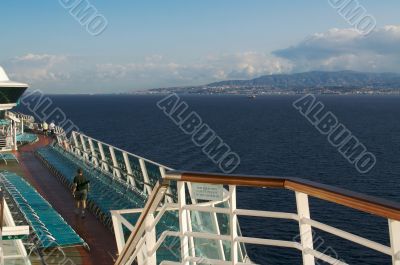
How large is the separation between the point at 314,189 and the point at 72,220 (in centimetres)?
892

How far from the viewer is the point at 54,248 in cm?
848

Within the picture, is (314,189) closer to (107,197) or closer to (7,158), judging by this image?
(107,197)

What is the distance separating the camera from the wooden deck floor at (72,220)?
A: 8.49 metres

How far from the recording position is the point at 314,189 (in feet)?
10.7

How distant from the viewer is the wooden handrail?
2773mm

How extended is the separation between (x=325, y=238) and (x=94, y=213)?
47.2ft

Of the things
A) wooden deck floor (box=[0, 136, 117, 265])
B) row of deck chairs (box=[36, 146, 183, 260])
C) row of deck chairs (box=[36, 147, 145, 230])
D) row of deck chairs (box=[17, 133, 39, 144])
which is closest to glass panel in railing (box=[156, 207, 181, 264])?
row of deck chairs (box=[36, 146, 183, 260])

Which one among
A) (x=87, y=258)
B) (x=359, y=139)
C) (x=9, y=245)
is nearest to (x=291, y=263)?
(x=87, y=258)

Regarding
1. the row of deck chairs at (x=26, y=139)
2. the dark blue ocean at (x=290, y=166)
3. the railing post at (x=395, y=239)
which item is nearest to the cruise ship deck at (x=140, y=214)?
the railing post at (x=395, y=239)

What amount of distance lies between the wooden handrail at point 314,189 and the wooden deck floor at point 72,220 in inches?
189

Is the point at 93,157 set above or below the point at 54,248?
above

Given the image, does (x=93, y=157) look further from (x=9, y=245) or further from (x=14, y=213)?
(x=9, y=245)

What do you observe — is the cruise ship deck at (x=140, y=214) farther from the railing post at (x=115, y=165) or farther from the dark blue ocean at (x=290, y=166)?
the dark blue ocean at (x=290, y=166)

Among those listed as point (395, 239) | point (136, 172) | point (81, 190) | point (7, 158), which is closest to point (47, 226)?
point (81, 190)
